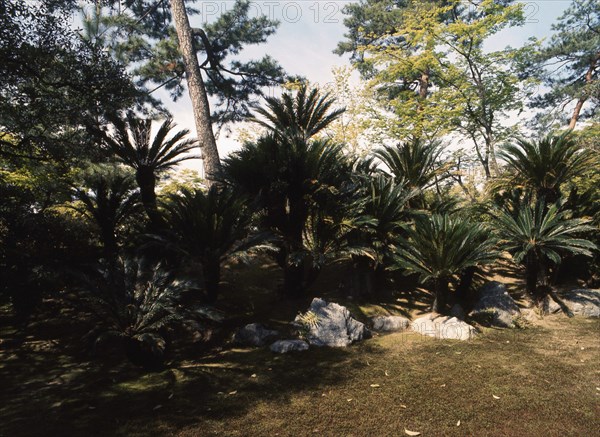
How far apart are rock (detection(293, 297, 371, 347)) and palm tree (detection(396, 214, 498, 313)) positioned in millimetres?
1473

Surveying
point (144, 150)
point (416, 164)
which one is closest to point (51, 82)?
point (144, 150)

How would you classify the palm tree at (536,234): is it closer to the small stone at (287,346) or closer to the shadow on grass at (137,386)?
the shadow on grass at (137,386)

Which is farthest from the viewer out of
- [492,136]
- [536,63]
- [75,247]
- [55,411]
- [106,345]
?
[536,63]

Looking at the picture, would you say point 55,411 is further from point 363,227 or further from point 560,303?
point 560,303

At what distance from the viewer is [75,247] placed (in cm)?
664

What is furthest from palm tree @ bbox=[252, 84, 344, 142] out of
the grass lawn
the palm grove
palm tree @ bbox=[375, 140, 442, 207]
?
the grass lawn

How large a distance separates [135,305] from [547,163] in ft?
27.9

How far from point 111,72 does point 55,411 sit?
6.30 meters

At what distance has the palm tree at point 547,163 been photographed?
7.20 meters

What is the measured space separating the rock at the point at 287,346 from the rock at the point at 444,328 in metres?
2.28

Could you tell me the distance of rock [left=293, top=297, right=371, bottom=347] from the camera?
5.59 metres

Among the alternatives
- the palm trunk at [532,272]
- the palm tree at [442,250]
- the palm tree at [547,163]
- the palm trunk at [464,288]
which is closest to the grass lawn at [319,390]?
the palm tree at [442,250]

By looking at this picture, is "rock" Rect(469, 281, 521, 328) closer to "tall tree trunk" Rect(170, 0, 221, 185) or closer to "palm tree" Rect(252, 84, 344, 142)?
"palm tree" Rect(252, 84, 344, 142)

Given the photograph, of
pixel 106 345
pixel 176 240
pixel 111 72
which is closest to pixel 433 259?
pixel 176 240
